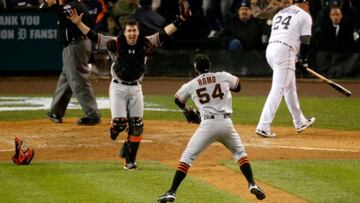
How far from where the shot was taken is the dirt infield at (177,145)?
12.2 m

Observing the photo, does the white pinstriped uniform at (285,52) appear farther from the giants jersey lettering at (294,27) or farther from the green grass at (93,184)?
the green grass at (93,184)

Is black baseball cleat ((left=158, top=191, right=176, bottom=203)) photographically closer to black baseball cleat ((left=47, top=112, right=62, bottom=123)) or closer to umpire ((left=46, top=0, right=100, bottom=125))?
umpire ((left=46, top=0, right=100, bottom=125))

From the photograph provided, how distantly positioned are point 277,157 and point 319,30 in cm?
942

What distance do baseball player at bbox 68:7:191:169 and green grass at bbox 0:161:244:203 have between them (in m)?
0.45

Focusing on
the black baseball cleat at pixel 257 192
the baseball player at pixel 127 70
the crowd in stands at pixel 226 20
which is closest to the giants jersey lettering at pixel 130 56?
the baseball player at pixel 127 70

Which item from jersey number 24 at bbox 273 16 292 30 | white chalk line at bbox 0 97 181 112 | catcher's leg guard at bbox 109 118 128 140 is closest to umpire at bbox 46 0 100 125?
white chalk line at bbox 0 97 181 112

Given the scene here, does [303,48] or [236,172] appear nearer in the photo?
[236,172]

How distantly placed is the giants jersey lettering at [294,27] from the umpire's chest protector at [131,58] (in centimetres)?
316

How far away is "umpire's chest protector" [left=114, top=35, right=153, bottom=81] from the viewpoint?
1233cm

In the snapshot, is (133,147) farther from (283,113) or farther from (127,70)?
(283,113)

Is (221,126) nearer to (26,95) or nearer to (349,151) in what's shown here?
(349,151)

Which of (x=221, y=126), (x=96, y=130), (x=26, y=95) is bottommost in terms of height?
(x=26, y=95)

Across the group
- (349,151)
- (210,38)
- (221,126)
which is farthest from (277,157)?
(210,38)

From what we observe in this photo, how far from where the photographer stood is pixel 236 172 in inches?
475
